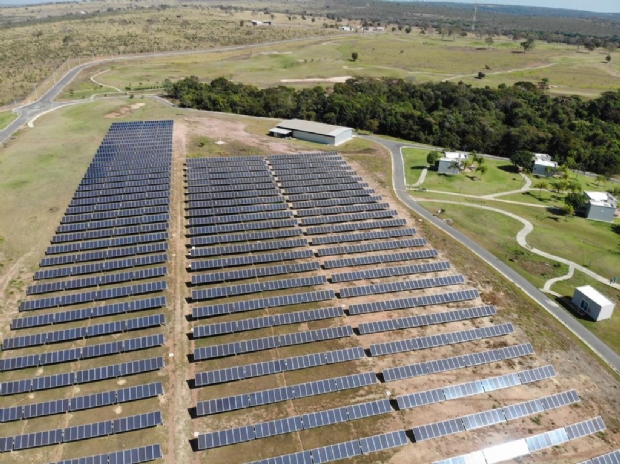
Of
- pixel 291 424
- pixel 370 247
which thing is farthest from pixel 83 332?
pixel 370 247

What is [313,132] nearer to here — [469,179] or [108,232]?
[469,179]

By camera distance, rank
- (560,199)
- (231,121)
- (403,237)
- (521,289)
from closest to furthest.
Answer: (521,289) < (403,237) < (560,199) < (231,121)

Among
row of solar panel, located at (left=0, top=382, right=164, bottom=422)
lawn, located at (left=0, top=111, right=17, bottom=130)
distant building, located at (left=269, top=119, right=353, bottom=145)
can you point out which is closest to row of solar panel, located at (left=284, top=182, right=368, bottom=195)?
distant building, located at (left=269, top=119, right=353, bottom=145)

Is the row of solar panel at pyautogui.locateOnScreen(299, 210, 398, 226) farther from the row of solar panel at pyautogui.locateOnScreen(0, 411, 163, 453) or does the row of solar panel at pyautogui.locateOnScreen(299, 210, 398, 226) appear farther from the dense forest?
the dense forest

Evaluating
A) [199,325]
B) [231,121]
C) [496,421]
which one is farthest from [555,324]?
[231,121]

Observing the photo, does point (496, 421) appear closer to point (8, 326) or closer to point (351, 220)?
point (351, 220)

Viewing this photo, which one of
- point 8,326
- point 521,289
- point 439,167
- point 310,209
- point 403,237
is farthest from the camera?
point 439,167

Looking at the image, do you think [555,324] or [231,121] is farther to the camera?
[231,121]
